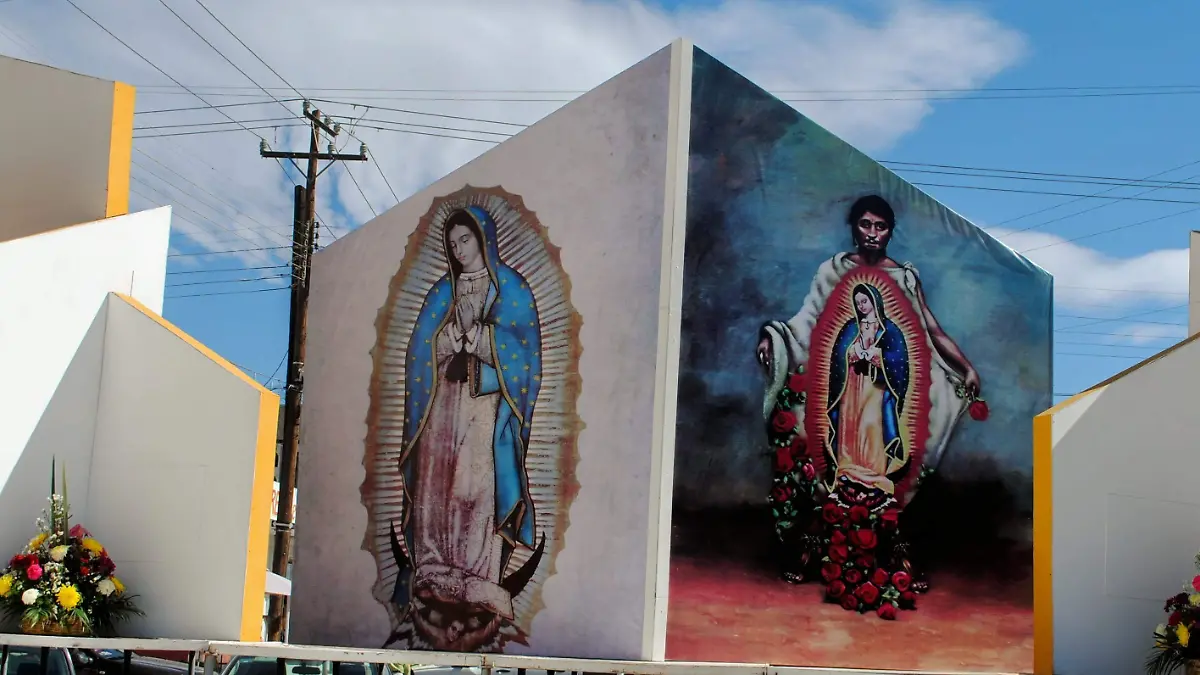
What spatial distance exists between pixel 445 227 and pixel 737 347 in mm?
2722

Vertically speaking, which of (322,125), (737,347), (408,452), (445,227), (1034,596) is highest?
(322,125)

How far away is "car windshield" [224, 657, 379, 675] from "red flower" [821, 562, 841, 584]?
494cm

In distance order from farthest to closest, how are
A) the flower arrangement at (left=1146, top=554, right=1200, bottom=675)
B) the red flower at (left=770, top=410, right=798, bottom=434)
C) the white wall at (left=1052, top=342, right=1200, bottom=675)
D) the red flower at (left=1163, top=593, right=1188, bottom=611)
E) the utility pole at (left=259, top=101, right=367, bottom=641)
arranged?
the utility pole at (left=259, top=101, right=367, bottom=641) < the red flower at (left=770, top=410, right=798, bottom=434) < the white wall at (left=1052, top=342, right=1200, bottom=675) < the red flower at (left=1163, top=593, right=1188, bottom=611) < the flower arrangement at (left=1146, top=554, right=1200, bottom=675)

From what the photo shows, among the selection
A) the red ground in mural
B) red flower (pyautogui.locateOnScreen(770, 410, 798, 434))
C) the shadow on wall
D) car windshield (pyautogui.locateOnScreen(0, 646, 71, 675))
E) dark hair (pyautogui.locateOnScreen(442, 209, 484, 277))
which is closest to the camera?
the red ground in mural

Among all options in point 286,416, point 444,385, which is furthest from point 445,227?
point 286,416

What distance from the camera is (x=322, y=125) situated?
22.6 m

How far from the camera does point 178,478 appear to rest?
11.1 metres

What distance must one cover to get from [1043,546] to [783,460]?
6.56 ft

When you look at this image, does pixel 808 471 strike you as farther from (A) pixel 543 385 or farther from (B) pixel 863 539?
(A) pixel 543 385

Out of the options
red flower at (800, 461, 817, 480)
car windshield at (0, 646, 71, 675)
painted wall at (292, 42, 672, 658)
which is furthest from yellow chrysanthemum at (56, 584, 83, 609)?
red flower at (800, 461, 817, 480)

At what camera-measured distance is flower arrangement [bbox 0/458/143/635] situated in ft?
35.0

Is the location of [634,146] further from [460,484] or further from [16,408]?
[16,408]

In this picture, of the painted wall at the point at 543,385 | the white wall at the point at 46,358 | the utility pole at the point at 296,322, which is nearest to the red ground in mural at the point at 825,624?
the painted wall at the point at 543,385

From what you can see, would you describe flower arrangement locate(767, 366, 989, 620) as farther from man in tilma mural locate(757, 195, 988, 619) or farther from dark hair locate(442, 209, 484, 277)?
dark hair locate(442, 209, 484, 277)
